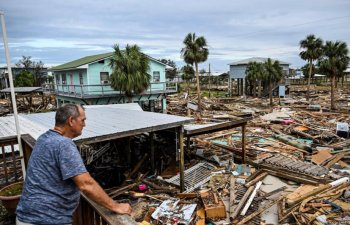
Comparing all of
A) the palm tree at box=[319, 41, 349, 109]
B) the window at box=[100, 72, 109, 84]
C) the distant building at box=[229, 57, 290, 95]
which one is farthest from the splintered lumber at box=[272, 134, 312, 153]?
the distant building at box=[229, 57, 290, 95]

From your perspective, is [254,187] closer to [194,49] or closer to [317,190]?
[317,190]

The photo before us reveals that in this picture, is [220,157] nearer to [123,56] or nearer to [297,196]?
[297,196]

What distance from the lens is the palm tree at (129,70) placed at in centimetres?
2134

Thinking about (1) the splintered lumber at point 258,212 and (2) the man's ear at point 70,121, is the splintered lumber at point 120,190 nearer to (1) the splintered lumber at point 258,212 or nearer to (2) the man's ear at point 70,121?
(1) the splintered lumber at point 258,212

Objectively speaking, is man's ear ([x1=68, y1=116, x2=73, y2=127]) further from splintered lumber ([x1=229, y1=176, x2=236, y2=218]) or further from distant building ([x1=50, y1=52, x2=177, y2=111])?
distant building ([x1=50, y1=52, x2=177, y2=111])

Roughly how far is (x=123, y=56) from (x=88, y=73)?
5.10 meters

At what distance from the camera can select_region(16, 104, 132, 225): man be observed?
2099mm

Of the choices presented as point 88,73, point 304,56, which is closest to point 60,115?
point 88,73

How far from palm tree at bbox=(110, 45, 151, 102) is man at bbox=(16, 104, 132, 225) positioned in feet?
63.7

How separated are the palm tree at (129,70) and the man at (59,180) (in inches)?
764

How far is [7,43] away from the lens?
479cm

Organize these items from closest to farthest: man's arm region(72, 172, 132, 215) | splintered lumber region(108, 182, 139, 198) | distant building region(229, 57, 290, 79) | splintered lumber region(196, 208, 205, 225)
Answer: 1. man's arm region(72, 172, 132, 215)
2. splintered lumber region(196, 208, 205, 225)
3. splintered lumber region(108, 182, 139, 198)
4. distant building region(229, 57, 290, 79)

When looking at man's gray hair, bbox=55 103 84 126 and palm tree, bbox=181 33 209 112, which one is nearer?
man's gray hair, bbox=55 103 84 126

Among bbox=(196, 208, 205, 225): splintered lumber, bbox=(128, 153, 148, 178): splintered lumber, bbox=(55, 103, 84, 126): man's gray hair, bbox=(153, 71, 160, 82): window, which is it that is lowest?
bbox=(196, 208, 205, 225): splintered lumber
